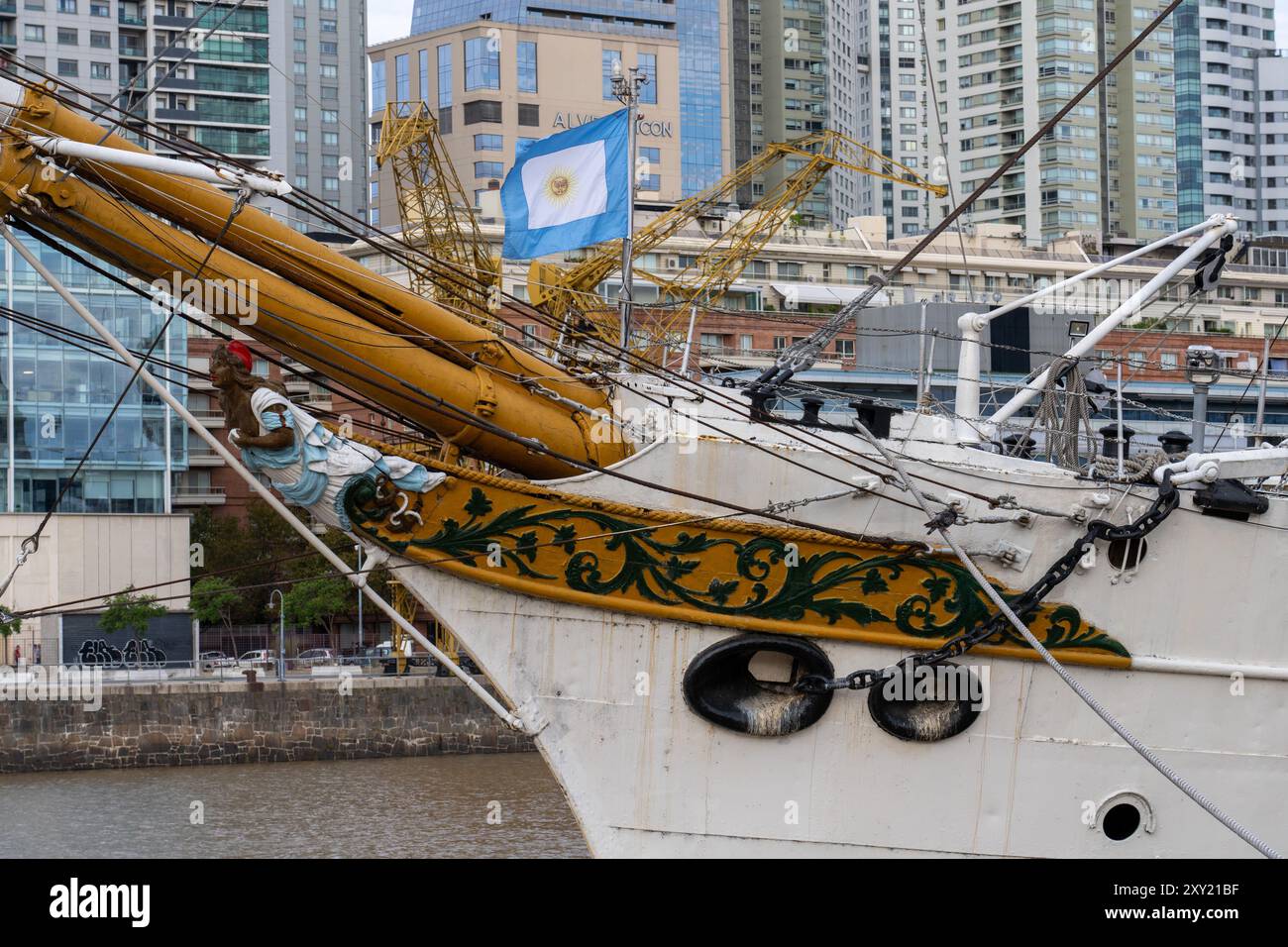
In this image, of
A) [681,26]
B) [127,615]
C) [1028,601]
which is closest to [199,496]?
[127,615]

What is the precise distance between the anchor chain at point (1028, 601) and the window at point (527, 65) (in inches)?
3010

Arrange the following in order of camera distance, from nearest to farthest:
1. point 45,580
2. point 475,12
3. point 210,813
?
1. point 210,813
2. point 45,580
3. point 475,12

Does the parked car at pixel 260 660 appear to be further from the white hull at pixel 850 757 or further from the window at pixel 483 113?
the window at pixel 483 113

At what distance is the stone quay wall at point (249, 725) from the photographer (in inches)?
1542

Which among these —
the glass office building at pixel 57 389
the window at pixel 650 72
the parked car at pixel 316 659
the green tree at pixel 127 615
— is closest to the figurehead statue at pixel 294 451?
the green tree at pixel 127 615

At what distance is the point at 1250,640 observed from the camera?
50.8 feet

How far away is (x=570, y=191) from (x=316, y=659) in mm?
28643

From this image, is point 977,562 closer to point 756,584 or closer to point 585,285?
point 756,584

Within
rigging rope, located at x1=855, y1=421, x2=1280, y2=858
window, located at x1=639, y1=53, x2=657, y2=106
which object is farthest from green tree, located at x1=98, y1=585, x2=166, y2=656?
window, located at x1=639, y1=53, x2=657, y2=106

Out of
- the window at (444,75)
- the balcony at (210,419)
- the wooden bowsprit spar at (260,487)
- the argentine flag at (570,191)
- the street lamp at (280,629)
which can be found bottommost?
the street lamp at (280,629)

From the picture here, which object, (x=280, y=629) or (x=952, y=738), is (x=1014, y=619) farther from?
(x=280, y=629)

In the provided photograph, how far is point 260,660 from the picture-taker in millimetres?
48719
